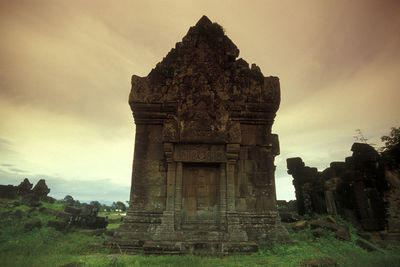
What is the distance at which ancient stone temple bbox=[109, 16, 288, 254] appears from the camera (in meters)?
6.61

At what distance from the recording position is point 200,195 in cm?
709

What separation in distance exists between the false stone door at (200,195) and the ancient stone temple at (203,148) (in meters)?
0.03

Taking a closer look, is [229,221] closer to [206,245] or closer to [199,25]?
[206,245]

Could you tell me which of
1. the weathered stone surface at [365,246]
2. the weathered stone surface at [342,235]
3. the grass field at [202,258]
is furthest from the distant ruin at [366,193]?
the weathered stone surface at [365,246]

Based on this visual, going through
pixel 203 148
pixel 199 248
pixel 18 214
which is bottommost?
pixel 199 248

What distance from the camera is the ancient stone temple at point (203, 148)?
21.7 feet

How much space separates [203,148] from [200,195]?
1.39 metres

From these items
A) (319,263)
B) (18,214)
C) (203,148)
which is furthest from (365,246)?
(18,214)

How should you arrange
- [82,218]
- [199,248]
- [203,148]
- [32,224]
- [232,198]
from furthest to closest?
[82,218] → [32,224] → [203,148] → [232,198] → [199,248]

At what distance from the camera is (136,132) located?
7551 millimetres

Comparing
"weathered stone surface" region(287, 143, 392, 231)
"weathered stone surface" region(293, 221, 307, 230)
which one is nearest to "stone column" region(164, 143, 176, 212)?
"weathered stone surface" region(293, 221, 307, 230)

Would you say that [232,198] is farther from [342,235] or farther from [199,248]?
[342,235]

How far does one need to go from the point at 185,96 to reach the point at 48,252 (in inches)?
215

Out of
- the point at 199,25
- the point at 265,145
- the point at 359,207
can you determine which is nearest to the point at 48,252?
the point at 265,145
